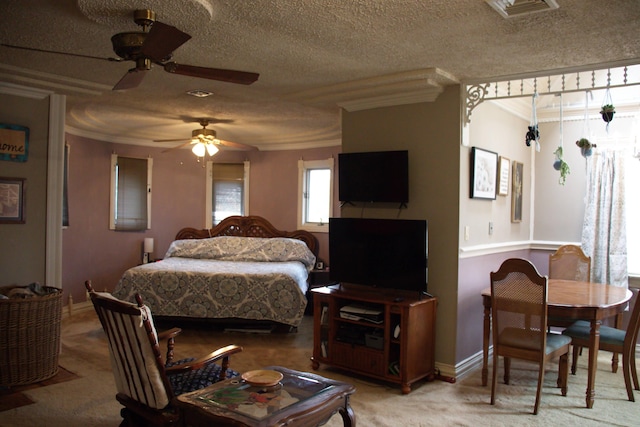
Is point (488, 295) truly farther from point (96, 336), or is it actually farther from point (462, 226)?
point (96, 336)

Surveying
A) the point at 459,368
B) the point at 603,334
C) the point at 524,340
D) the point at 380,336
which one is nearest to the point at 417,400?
the point at 380,336

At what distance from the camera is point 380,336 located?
3936 mm

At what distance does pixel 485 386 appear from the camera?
3908mm

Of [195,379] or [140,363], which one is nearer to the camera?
[140,363]

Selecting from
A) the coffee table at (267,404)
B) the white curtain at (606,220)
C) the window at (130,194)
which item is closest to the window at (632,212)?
the white curtain at (606,220)

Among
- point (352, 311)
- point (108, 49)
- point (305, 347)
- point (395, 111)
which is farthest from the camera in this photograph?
point (305, 347)

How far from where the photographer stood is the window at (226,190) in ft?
25.0

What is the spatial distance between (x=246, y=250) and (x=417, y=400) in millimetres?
3589

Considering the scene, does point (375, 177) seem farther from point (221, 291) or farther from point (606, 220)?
point (606, 220)

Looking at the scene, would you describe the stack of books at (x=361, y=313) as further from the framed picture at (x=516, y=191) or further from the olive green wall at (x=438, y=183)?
the framed picture at (x=516, y=191)

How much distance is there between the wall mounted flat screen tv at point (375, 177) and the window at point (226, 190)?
3.45m

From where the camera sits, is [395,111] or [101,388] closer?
[101,388]

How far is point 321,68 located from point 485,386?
2.73 m

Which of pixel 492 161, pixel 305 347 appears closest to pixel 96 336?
pixel 305 347
